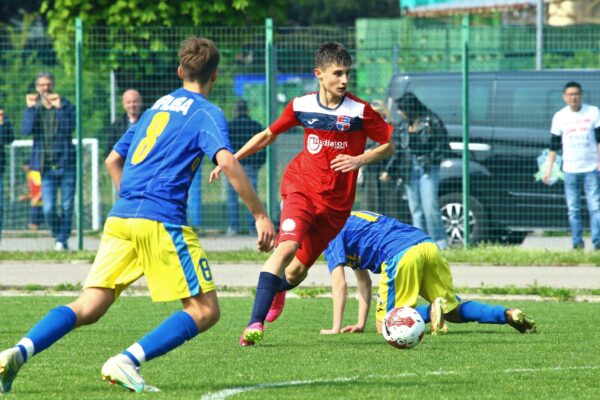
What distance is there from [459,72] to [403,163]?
1.37m

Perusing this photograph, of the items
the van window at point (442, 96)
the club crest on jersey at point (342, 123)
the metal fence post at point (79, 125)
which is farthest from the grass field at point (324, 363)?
the van window at point (442, 96)

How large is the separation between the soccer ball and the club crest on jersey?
1382mm

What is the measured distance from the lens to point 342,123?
898cm

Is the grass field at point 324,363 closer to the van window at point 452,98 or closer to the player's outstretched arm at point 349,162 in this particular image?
the player's outstretched arm at point 349,162

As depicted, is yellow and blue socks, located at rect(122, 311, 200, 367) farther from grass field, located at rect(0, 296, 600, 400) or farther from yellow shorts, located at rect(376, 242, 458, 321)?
yellow shorts, located at rect(376, 242, 458, 321)

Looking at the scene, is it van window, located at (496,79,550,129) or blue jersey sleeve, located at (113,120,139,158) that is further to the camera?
van window, located at (496,79,550,129)

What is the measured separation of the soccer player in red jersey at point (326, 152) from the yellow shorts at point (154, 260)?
7.37 ft

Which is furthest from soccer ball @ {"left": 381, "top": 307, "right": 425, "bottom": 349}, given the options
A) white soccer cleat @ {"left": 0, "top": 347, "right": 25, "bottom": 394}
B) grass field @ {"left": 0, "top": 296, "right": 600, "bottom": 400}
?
white soccer cleat @ {"left": 0, "top": 347, "right": 25, "bottom": 394}

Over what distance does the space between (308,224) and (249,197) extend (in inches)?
97.4

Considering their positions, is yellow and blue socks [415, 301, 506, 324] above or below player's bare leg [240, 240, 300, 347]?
below

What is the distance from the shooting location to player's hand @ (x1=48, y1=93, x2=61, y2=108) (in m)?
16.0

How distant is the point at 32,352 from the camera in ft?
20.9

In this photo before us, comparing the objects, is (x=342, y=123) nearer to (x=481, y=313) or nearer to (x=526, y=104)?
(x=481, y=313)

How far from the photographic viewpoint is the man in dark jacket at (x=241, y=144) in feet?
53.9
